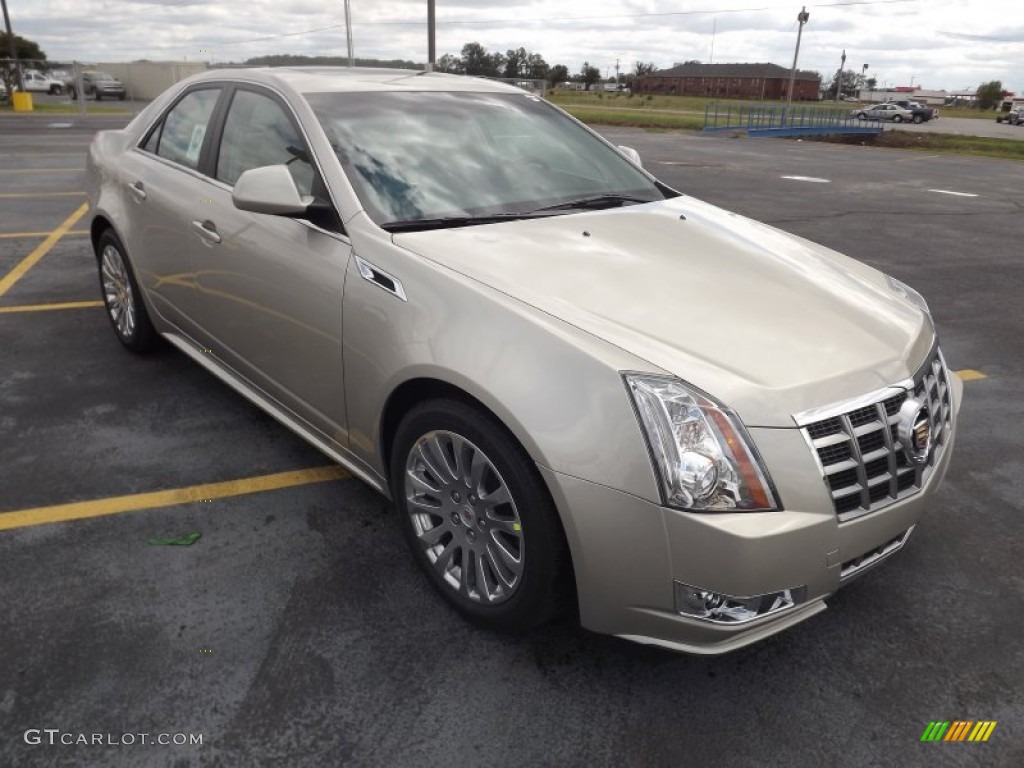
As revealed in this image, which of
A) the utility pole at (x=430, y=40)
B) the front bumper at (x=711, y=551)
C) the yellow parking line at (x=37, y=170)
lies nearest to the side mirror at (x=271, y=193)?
the front bumper at (x=711, y=551)

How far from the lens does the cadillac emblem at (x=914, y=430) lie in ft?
7.32

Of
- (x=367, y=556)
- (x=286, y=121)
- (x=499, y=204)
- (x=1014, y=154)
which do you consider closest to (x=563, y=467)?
(x=367, y=556)

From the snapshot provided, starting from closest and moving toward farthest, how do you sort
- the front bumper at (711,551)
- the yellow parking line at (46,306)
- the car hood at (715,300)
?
the front bumper at (711,551)
the car hood at (715,300)
the yellow parking line at (46,306)

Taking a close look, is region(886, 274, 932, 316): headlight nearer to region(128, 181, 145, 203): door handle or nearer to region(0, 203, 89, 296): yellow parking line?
region(128, 181, 145, 203): door handle

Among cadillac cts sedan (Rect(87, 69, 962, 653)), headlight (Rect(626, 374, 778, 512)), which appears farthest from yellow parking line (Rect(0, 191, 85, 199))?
headlight (Rect(626, 374, 778, 512))

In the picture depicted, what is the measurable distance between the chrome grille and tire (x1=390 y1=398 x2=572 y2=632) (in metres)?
0.72

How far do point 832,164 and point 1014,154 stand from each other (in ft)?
35.9

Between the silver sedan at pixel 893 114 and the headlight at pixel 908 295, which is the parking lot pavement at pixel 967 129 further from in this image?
the headlight at pixel 908 295

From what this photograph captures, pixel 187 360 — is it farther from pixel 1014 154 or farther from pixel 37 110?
pixel 37 110

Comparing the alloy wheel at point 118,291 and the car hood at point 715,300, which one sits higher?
the car hood at point 715,300

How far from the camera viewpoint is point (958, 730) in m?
2.21

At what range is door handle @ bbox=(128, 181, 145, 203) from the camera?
4164 mm

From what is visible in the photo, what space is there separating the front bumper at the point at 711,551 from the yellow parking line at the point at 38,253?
5797 millimetres

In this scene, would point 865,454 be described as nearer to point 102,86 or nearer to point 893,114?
point 102,86
